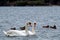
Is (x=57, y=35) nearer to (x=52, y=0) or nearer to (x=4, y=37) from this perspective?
(x=4, y=37)

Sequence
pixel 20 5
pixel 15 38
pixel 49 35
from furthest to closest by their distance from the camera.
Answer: pixel 20 5, pixel 49 35, pixel 15 38

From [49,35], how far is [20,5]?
10531cm

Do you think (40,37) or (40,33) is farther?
(40,33)

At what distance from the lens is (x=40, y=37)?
3058cm

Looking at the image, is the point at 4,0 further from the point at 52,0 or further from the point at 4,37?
the point at 4,37

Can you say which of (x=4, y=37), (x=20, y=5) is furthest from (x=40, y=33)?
(x=20, y=5)

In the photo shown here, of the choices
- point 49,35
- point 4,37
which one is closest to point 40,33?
point 49,35

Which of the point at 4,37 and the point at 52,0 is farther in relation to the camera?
the point at 52,0

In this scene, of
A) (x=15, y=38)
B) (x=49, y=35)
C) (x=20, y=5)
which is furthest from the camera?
(x=20, y=5)

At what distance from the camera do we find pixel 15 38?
30.0 m

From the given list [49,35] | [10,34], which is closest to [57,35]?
[49,35]

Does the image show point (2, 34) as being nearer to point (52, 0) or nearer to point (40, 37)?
point (40, 37)

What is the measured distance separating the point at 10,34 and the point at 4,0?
113609 mm

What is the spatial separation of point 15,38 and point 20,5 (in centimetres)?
10726
